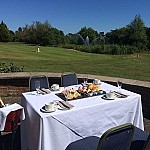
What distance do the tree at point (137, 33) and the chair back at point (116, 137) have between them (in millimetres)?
32542

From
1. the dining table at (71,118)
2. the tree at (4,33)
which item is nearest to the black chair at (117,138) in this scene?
the dining table at (71,118)

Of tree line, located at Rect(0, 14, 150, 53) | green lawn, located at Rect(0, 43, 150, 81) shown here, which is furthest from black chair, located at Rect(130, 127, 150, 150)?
tree line, located at Rect(0, 14, 150, 53)

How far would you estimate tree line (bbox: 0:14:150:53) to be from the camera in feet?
115

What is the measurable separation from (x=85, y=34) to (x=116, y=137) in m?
54.5

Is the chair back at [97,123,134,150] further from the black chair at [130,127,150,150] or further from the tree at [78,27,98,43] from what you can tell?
the tree at [78,27,98,43]

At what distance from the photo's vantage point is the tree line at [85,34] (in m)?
35.2

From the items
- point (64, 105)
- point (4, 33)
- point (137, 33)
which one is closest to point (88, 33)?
point (137, 33)

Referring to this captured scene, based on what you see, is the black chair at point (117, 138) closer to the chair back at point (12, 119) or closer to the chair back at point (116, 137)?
the chair back at point (116, 137)

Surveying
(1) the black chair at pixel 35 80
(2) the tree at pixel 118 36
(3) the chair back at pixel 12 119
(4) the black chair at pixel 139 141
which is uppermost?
(2) the tree at pixel 118 36

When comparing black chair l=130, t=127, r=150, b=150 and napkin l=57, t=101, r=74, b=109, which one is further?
napkin l=57, t=101, r=74, b=109

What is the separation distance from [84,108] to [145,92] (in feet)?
6.48

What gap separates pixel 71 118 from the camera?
2469 millimetres

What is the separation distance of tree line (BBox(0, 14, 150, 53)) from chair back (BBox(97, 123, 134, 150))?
25.2 m

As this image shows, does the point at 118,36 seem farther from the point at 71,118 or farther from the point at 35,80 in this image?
the point at 71,118
